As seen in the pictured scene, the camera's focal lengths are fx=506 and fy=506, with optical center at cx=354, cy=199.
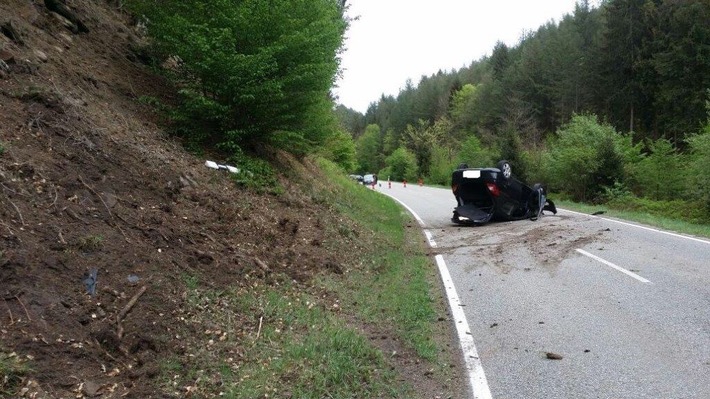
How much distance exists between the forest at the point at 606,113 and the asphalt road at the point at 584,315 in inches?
456

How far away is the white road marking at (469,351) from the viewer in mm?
4466

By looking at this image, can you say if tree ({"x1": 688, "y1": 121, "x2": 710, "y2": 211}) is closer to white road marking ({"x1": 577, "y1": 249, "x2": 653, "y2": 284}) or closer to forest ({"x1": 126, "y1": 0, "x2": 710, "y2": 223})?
forest ({"x1": 126, "y1": 0, "x2": 710, "y2": 223})

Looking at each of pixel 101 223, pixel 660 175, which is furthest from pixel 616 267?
pixel 660 175

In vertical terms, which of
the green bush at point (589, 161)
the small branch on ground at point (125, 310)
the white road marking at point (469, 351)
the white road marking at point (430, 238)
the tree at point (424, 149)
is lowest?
the white road marking at point (469, 351)

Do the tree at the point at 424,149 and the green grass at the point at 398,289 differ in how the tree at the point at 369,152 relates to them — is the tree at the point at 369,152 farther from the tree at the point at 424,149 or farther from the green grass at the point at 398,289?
the green grass at the point at 398,289

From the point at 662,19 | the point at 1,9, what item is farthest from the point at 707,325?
the point at 662,19

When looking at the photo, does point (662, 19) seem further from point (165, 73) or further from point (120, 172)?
point (120, 172)

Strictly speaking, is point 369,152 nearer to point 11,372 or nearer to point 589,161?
point 589,161

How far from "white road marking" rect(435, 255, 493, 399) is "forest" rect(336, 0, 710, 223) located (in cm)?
1564

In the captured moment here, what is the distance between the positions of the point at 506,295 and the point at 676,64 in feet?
118

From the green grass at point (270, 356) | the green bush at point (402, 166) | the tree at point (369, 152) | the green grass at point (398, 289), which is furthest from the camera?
the tree at point (369, 152)

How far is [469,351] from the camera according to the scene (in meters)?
5.38

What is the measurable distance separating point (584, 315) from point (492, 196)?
8969 mm

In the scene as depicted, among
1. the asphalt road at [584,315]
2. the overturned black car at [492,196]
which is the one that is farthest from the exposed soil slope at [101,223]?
the overturned black car at [492,196]
